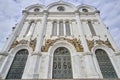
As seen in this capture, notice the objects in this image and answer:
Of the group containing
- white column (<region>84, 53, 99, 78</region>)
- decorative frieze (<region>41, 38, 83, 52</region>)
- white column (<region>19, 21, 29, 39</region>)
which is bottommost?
white column (<region>84, 53, 99, 78</region>)

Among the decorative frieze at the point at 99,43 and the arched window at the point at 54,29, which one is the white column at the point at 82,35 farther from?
the arched window at the point at 54,29

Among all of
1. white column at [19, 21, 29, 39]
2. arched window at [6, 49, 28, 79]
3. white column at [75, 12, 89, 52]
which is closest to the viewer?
arched window at [6, 49, 28, 79]

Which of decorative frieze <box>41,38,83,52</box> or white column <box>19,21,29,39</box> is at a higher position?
white column <box>19,21,29,39</box>

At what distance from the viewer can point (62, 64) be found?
39.9 ft

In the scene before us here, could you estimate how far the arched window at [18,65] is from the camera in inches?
442

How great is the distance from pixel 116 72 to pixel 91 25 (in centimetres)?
678

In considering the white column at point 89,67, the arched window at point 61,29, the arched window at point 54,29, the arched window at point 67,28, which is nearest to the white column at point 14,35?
the arched window at point 54,29

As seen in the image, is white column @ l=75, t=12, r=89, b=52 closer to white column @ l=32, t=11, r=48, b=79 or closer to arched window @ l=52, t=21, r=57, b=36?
arched window @ l=52, t=21, r=57, b=36

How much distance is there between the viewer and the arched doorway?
1126 cm

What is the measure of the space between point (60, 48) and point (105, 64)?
4364mm

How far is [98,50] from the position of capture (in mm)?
13508

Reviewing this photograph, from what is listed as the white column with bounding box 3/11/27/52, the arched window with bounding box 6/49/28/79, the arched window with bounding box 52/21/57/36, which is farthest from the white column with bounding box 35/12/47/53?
the white column with bounding box 3/11/27/52

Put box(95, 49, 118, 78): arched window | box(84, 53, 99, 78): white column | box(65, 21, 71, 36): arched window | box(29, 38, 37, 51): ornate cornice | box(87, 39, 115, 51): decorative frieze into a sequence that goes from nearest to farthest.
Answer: box(84, 53, 99, 78): white column → box(95, 49, 118, 78): arched window → box(29, 38, 37, 51): ornate cornice → box(87, 39, 115, 51): decorative frieze → box(65, 21, 71, 36): arched window

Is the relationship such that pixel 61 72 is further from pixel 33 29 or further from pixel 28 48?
pixel 33 29
